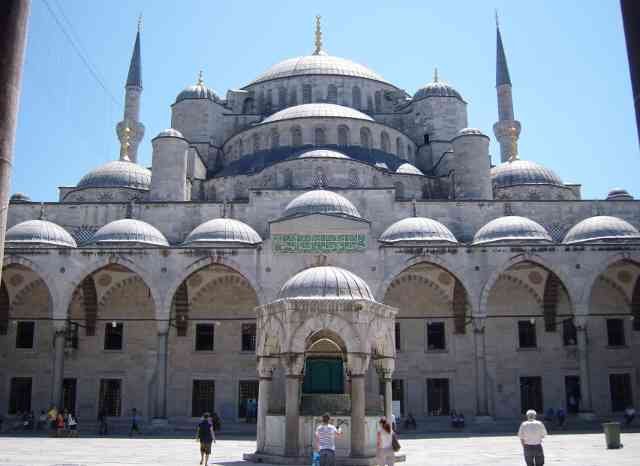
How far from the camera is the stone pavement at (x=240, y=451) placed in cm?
1135

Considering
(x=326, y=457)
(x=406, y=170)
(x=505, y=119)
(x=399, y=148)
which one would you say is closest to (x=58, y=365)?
(x=326, y=457)

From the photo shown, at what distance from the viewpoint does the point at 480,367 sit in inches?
781

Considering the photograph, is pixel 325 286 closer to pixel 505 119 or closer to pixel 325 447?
pixel 325 447

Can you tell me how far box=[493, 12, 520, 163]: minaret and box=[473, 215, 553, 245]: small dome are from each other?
846 centimetres

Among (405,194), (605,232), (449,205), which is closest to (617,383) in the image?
(605,232)

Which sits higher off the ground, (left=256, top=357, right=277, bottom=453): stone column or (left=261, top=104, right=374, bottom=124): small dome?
(left=261, top=104, right=374, bottom=124): small dome

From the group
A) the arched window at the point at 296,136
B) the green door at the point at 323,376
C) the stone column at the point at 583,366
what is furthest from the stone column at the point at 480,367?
the arched window at the point at 296,136

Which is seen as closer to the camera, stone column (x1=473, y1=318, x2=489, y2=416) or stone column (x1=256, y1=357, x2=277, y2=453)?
stone column (x1=256, y1=357, x2=277, y2=453)

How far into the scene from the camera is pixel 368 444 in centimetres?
1077

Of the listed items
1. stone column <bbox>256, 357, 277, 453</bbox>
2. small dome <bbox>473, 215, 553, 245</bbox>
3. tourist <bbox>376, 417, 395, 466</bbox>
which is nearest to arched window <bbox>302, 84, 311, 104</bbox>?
small dome <bbox>473, 215, 553, 245</bbox>

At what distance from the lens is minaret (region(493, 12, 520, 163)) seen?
30.3 metres

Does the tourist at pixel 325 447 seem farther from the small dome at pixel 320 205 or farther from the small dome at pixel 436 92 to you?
the small dome at pixel 436 92

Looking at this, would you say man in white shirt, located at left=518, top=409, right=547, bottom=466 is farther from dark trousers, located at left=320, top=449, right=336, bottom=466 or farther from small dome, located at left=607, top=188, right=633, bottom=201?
small dome, located at left=607, top=188, right=633, bottom=201

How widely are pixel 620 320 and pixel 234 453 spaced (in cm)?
1455
